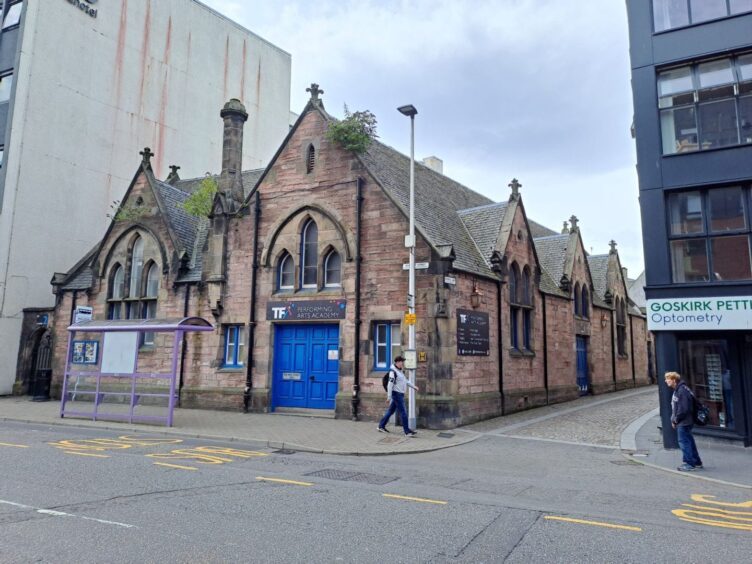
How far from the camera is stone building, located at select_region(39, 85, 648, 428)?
16.4m

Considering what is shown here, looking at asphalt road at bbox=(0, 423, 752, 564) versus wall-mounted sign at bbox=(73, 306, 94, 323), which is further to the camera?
wall-mounted sign at bbox=(73, 306, 94, 323)

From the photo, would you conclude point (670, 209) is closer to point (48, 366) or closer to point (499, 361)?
point (499, 361)

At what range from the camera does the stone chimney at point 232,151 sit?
68.8 ft

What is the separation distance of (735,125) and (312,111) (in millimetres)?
12203

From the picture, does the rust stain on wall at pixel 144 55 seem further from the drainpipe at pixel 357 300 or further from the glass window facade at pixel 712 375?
the glass window facade at pixel 712 375

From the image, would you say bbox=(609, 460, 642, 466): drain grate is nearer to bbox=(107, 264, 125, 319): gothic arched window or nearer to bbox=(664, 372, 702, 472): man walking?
bbox=(664, 372, 702, 472): man walking

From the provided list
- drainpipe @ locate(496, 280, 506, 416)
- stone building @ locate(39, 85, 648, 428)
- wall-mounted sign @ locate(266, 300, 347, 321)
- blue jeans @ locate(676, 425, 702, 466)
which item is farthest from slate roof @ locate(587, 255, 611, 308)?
blue jeans @ locate(676, 425, 702, 466)

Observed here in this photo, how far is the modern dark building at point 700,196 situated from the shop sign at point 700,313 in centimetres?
2

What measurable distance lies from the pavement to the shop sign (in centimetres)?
271

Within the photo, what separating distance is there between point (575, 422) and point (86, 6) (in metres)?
29.8

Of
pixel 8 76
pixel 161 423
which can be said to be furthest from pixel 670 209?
pixel 8 76

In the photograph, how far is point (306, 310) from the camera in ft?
58.8

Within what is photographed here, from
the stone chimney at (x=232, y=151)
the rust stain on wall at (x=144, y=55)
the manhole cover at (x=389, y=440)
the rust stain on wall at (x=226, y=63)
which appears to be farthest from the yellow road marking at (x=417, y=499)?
the rust stain on wall at (x=226, y=63)

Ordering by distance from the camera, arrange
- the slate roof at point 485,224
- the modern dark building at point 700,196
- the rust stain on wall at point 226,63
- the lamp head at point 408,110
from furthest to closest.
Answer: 1. the rust stain on wall at point 226,63
2. the slate roof at point 485,224
3. the lamp head at point 408,110
4. the modern dark building at point 700,196
